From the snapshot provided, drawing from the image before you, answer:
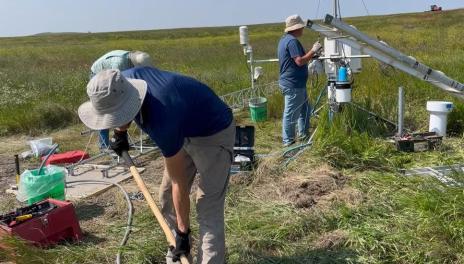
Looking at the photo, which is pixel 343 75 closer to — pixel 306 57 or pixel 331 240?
pixel 306 57

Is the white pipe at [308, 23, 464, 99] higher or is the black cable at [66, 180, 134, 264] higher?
the white pipe at [308, 23, 464, 99]

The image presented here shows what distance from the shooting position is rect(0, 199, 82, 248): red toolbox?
11.7ft

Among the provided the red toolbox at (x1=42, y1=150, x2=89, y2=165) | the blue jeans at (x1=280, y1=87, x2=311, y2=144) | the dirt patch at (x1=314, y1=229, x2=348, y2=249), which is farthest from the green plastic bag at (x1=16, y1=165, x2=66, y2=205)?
the blue jeans at (x1=280, y1=87, x2=311, y2=144)

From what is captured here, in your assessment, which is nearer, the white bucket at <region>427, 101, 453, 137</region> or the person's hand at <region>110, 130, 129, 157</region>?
the person's hand at <region>110, 130, 129, 157</region>

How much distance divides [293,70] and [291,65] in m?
0.07

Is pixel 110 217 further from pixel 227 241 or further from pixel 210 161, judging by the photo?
pixel 210 161

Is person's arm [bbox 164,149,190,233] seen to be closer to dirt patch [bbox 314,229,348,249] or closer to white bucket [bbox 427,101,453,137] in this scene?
dirt patch [bbox 314,229,348,249]

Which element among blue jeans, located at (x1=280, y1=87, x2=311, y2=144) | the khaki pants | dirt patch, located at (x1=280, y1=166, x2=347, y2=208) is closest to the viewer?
the khaki pants

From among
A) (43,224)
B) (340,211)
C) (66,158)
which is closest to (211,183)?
(340,211)

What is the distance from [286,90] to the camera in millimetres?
5965

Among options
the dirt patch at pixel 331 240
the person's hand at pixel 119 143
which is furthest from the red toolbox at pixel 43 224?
the dirt patch at pixel 331 240

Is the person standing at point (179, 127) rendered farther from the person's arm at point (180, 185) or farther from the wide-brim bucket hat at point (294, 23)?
the wide-brim bucket hat at point (294, 23)

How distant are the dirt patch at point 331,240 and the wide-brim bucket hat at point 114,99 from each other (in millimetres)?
1860

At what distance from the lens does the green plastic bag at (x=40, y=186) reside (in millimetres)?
4445
